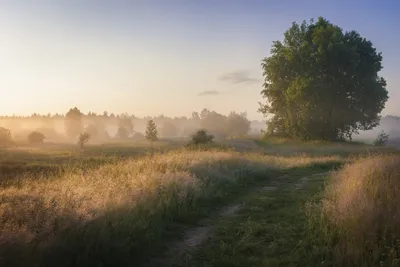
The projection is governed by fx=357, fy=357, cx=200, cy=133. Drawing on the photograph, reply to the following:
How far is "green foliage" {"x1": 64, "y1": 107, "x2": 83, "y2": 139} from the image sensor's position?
156 m

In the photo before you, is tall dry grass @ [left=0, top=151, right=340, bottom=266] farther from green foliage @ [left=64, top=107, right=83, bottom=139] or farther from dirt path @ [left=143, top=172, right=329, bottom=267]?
green foliage @ [left=64, top=107, right=83, bottom=139]

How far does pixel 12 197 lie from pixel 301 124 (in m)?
44.9

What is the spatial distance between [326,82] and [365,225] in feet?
144

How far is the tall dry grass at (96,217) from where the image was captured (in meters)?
5.98

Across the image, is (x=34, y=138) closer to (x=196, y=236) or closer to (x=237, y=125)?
(x=237, y=125)

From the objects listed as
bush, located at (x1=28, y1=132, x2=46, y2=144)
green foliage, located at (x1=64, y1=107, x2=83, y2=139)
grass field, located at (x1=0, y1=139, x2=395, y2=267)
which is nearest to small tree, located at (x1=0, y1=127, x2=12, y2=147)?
bush, located at (x1=28, y1=132, x2=46, y2=144)

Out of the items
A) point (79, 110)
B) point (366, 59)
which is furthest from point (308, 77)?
point (79, 110)

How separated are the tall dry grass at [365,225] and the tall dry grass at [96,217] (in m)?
3.80

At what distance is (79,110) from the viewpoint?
161m

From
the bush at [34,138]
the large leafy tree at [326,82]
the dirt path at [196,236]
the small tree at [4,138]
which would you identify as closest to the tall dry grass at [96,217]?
the dirt path at [196,236]

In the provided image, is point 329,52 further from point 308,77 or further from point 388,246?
point 388,246

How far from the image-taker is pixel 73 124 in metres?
157

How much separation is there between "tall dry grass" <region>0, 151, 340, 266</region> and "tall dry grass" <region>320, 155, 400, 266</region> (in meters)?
3.80

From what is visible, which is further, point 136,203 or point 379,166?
point 379,166
